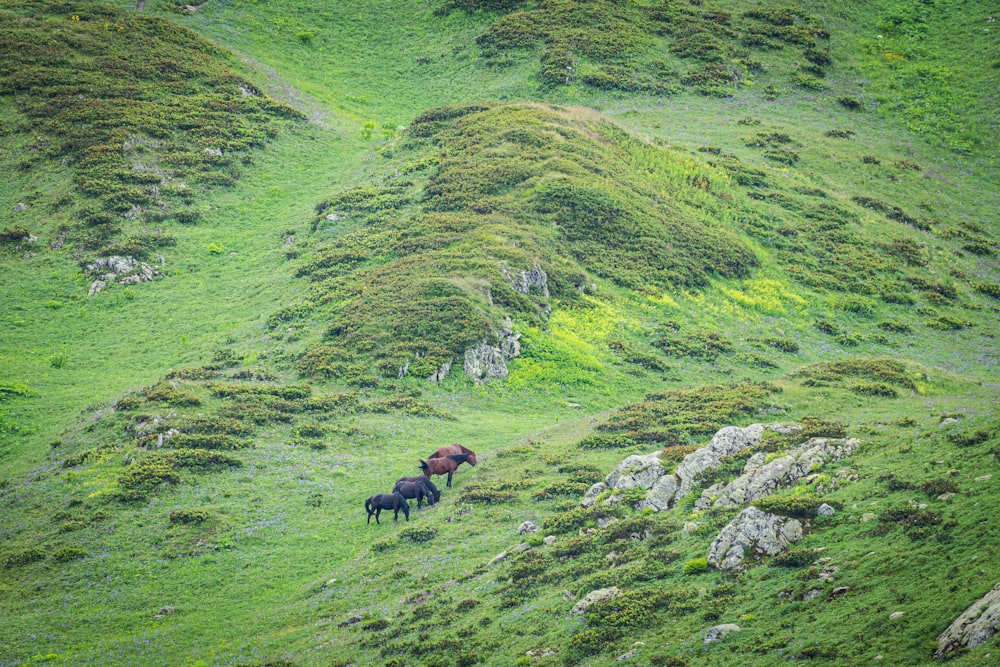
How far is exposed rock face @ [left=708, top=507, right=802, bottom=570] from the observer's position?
20453 mm

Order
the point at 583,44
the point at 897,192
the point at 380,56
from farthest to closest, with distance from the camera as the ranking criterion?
the point at 380,56 < the point at 583,44 < the point at 897,192

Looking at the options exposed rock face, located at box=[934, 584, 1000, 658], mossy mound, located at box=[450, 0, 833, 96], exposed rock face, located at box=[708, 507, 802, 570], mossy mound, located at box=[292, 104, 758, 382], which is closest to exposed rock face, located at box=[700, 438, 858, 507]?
exposed rock face, located at box=[708, 507, 802, 570]

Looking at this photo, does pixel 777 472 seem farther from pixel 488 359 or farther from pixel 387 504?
pixel 488 359

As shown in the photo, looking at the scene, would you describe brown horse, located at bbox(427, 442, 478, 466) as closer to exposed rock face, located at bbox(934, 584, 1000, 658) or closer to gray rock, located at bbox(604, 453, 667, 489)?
gray rock, located at bbox(604, 453, 667, 489)

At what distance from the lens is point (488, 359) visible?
4812 cm

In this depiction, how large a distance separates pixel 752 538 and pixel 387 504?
16667mm

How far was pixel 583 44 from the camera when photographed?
335 feet

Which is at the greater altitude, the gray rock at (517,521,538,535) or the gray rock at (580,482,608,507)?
the gray rock at (580,482,608,507)

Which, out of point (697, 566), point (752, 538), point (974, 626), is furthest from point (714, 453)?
point (974, 626)

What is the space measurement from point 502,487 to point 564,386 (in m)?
16.0

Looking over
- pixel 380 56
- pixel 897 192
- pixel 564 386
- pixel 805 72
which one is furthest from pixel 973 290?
pixel 380 56

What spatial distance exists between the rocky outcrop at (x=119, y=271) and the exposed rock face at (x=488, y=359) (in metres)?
32.2

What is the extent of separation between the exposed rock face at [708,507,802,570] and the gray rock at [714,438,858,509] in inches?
107

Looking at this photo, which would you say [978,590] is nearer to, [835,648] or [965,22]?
[835,648]
